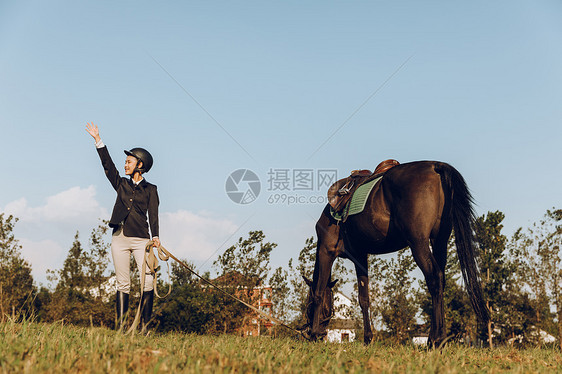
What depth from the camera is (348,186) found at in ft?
21.9

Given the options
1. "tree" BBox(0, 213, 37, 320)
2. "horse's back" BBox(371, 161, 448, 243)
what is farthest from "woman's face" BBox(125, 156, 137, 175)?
"tree" BBox(0, 213, 37, 320)

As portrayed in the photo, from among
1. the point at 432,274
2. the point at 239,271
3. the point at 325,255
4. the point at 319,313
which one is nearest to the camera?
the point at 432,274

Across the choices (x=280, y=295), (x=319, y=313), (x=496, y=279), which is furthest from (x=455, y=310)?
(x=319, y=313)

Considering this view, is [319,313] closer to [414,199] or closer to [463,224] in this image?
[414,199]

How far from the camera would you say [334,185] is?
686 centimetres

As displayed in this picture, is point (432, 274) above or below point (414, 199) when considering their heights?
below

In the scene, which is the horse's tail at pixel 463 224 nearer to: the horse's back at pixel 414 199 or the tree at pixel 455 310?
the horse's back at pixel 414 199

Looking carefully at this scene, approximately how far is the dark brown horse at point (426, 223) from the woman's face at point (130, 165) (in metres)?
3.13

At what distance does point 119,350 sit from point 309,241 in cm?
1747

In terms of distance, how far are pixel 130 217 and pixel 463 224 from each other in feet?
14.1

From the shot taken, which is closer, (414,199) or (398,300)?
(414,199)

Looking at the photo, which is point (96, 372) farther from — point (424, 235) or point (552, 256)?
point (552, 256)

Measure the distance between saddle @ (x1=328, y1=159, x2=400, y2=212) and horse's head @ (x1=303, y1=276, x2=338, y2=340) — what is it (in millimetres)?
1165

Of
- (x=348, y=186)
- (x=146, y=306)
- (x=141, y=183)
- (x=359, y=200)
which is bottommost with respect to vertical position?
(x=146, y=306)
